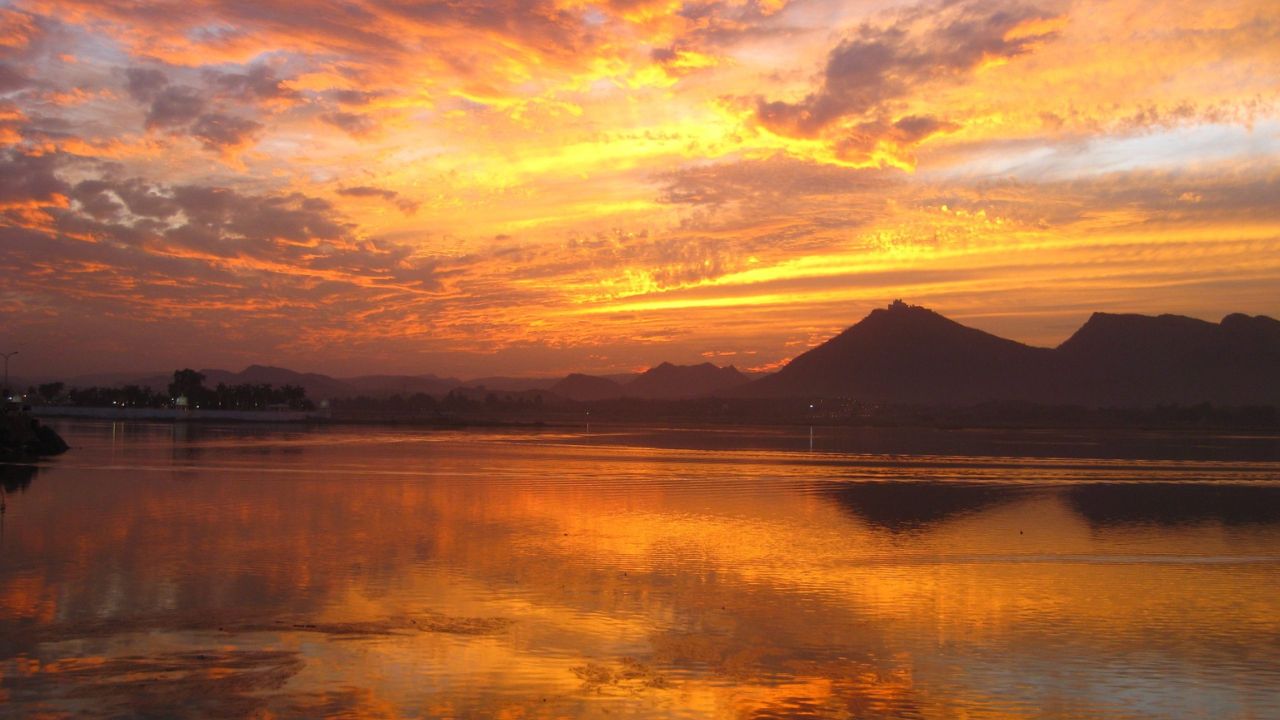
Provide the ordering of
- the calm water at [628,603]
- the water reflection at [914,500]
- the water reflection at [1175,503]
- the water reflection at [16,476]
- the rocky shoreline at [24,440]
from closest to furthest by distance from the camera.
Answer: the calm water at [628,603] < the water reflection at [914,500] < the water reflection at [1175,503] < the water reflection at [16,476] < the rocky shoreline at [24,440]

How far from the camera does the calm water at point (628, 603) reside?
1412 centimetres

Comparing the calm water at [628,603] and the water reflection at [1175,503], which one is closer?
the calm water at [628,603]

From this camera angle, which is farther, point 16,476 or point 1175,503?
point 16,476

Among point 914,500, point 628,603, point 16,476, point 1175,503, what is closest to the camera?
point 628,603

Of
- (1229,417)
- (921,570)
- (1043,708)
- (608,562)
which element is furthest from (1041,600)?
(1229,417)

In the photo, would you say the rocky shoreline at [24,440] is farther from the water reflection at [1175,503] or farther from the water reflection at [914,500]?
the water reflection at [1175,503]

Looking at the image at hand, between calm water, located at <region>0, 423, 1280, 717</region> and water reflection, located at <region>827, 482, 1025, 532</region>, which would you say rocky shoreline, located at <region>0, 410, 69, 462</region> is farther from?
water reflection, located at <region>827, 482, 1025, 532</region>

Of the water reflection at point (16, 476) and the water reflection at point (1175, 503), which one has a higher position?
the water reflection at point (16, 476)

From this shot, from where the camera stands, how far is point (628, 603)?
793 inches

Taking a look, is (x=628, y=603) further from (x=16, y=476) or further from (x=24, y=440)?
(x=24, y=440)

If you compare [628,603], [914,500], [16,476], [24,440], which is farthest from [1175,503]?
[24,440]

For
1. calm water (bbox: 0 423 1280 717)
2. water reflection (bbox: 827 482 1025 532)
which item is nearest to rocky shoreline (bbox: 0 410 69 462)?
calm water (bbox: 0 423 1280 717)

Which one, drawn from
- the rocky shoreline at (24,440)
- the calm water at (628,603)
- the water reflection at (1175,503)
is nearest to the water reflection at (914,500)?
the calm water at (628,603)

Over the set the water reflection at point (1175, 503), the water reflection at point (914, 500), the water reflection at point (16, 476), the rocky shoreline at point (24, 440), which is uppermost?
the rocky shoreline at point (24, 440)
